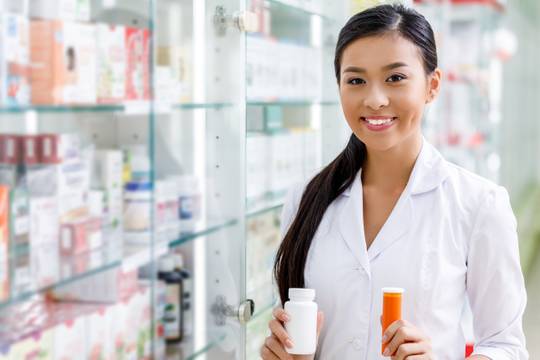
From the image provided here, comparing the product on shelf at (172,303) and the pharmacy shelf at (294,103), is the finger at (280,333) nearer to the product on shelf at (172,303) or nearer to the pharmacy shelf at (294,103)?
the product on shelf at (172,303)

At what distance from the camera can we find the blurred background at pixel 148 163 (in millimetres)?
2023

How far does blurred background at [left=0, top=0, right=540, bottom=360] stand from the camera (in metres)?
2.02

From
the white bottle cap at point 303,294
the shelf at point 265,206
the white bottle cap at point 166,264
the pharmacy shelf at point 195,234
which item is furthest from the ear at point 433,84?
the shelf at point 265,206

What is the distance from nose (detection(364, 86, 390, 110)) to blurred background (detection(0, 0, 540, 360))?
2.22 ft

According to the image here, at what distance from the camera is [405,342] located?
1648 millimetres

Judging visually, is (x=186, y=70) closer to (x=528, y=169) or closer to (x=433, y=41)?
(x=433, y=41)

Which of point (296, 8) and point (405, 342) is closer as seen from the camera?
point (405, 342)

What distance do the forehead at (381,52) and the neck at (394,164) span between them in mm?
191

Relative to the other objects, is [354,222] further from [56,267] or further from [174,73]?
[174,73]

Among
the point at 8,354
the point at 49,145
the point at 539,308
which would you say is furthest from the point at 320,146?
the point at 539,308

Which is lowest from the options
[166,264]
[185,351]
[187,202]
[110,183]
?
[185,351]

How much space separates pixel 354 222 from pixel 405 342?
1.13 ft

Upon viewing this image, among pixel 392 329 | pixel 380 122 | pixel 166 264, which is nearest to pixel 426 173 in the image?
pixel 380 122

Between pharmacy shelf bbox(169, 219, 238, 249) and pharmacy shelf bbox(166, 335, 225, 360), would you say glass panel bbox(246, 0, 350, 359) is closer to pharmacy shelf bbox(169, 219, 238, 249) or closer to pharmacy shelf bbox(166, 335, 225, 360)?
pharmacy shelf bbox(166, 335, 225, 360)
